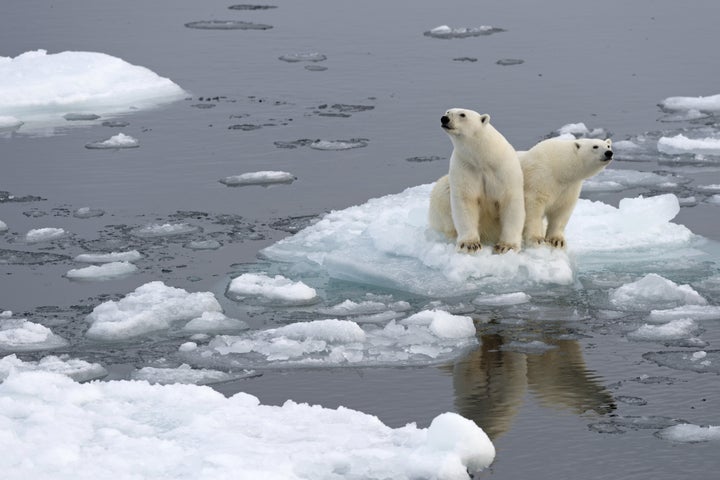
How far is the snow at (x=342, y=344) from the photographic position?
768 cm

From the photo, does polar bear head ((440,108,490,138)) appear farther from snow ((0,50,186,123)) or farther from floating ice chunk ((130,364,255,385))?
snow ((0,50,186,123))

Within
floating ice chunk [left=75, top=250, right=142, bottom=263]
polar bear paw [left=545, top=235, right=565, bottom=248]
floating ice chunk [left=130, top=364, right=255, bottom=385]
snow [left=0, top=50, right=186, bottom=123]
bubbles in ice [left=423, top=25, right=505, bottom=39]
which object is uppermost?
floating ice chunk [left=130, top=364, right=255, bottom=385]

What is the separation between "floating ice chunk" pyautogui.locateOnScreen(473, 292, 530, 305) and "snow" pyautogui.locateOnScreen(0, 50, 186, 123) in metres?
7.70

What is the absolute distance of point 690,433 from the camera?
6539 millimetres

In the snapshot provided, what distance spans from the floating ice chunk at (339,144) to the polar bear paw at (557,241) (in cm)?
429

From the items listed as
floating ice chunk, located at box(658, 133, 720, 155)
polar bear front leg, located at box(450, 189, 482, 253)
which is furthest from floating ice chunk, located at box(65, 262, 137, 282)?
floating ice chunk, located at box(658, 133, 720, 155)

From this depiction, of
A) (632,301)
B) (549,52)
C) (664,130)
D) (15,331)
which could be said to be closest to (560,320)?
(632,301)

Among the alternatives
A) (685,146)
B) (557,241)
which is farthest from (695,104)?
(557,241)

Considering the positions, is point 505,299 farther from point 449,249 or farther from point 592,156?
point 592,156

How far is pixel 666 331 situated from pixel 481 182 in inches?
66.2

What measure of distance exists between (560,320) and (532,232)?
1127 millimetres

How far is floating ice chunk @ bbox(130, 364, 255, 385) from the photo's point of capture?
24.3 ft

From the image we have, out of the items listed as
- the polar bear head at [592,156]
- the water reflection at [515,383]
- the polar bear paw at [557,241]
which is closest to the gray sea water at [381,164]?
the water reflection at [515,383]

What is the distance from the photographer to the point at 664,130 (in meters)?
13.8
